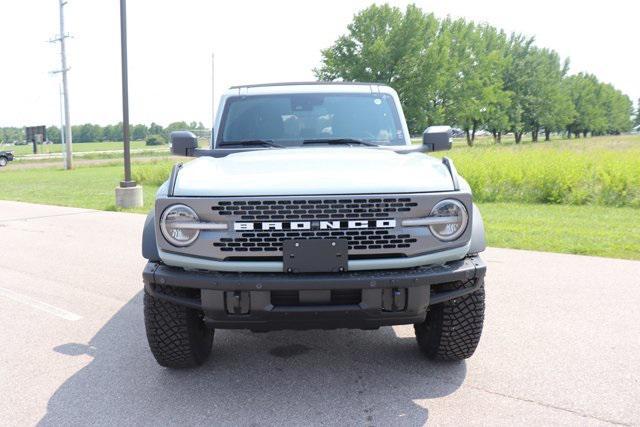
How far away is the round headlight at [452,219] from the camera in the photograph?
3.14 m

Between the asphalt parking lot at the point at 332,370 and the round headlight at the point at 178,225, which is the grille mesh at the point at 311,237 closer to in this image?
the round headlight at the point at 178,225

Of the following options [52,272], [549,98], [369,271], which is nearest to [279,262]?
[369,271]

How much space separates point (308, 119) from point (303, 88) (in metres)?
0.40

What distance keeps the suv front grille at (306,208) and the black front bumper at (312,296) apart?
301 millimetres

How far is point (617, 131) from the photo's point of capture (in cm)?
13475

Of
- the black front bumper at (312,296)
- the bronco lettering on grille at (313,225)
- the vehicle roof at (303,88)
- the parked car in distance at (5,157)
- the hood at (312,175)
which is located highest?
the vehicle roof at (303,88)

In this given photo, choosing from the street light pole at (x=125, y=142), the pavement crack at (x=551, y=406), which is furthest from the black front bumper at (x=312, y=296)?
the street light pole at (x=125, y=142)

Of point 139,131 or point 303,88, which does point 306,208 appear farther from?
point 139,131

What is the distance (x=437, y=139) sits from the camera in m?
4.55

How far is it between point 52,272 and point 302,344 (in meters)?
4.01

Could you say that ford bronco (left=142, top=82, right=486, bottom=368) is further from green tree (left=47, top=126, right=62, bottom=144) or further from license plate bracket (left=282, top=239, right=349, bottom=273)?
green tree (left=47, top=126, right=62, bottom=144)

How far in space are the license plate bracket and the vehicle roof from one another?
2112mm

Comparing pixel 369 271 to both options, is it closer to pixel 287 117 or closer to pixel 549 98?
pixel 287 117

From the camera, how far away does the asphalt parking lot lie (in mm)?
3135
